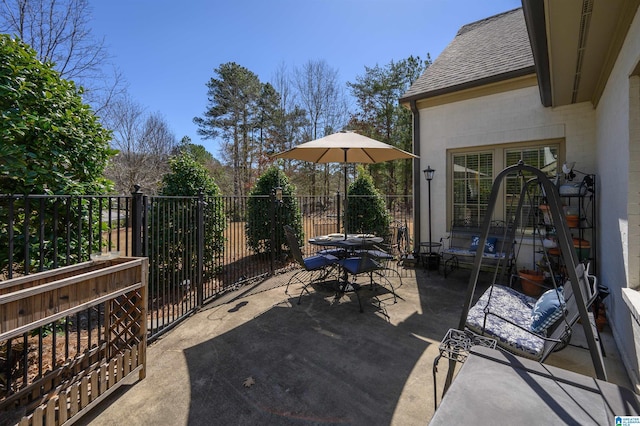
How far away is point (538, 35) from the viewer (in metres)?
2.70

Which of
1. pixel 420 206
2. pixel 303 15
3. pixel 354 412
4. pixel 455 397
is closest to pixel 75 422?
pixel 354 412

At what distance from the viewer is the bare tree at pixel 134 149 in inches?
500

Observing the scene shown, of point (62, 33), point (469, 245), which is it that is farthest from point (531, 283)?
point (62, 33)

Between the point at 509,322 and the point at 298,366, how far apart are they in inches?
67.7

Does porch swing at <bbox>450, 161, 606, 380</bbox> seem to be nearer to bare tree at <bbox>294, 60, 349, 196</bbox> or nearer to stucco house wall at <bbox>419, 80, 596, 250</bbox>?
stucco house wall at <bbox>419, 80, 596, 250</bbox>

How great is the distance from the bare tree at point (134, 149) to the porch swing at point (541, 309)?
13.1 m

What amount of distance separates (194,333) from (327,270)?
2.61m

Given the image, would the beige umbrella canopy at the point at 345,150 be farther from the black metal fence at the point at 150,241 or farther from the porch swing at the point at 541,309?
the porch swing at the point at 541,309

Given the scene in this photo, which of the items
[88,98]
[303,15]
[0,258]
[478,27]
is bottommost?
[0,258]

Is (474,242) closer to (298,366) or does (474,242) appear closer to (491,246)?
(491,246)

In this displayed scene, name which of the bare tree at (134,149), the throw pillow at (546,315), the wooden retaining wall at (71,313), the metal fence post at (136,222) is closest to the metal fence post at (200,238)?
the metal fence post at (136,222)

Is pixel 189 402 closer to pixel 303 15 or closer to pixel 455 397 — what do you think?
pixel 455 397

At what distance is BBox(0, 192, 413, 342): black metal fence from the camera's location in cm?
221

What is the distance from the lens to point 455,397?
122 centimetres
